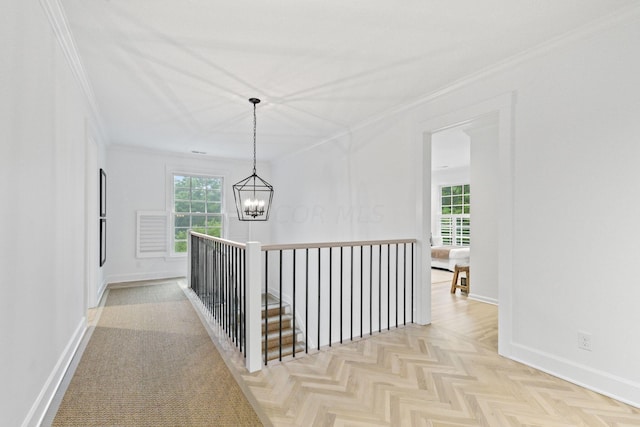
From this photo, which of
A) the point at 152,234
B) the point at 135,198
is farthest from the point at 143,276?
the point at 135,198

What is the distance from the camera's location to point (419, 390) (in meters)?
2.11

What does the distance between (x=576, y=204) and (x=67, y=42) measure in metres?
3.77

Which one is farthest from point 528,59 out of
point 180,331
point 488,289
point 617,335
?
point 180,331

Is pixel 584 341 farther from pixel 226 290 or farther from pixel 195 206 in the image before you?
pixel 195 206

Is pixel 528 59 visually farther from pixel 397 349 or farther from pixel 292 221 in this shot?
pixel 292 221

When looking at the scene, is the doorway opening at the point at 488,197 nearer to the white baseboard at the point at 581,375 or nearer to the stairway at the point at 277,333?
the white baseboard at the point at 581,375

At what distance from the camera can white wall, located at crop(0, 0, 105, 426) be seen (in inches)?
55.2

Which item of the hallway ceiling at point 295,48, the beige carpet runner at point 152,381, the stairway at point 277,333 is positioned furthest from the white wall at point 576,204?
the stairway at point 277,333

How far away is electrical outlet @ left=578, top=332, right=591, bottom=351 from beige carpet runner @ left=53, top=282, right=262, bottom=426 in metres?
2.20

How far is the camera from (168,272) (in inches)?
241

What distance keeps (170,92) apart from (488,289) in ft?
15.2

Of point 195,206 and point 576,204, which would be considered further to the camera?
point 195,206

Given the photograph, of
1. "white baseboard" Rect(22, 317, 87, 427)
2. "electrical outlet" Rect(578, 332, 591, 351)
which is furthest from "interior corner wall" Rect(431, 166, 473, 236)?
"white baseboard" Rect(22, 317, 87, 427)

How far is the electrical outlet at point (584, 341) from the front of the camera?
2170mm
